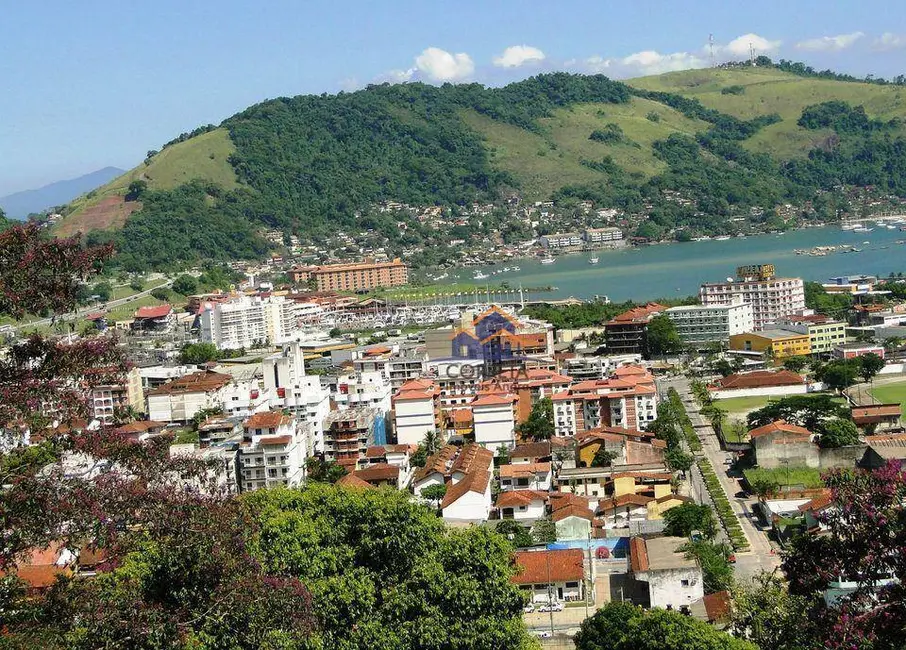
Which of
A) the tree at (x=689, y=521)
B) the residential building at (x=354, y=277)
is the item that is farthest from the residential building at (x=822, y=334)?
the residential building at (x=354, y=277)

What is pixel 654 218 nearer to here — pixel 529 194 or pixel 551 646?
pixel 529 194

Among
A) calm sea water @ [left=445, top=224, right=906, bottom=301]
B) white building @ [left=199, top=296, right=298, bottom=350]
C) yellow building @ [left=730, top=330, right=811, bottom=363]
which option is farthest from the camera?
calm sea water @ [left=445, top=224, right=906, bottom=301]

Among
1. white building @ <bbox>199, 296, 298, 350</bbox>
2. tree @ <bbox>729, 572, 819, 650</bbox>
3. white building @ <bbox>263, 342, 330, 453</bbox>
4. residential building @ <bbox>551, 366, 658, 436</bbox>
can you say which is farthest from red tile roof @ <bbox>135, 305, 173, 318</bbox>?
tree @ <bbox>729, 572, 819, 650</bbox>

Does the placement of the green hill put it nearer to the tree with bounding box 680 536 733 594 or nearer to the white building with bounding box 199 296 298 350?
the white building with bounding box 199 296 298 350

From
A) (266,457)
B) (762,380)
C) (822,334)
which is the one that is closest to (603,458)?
(266,457)

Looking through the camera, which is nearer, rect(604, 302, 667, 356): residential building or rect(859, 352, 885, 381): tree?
rect(859, 352, 885, 381): tree
